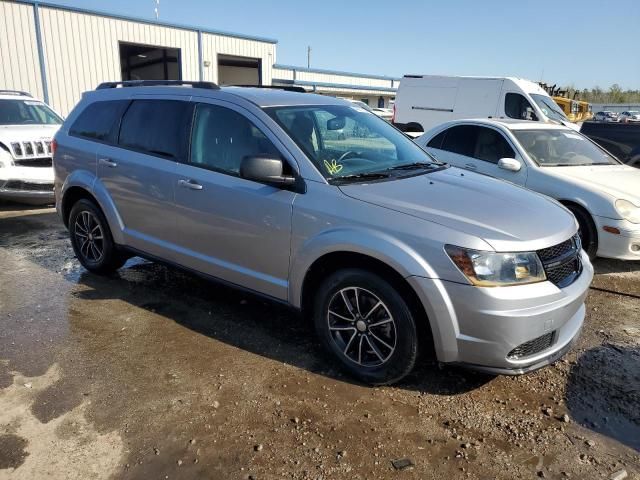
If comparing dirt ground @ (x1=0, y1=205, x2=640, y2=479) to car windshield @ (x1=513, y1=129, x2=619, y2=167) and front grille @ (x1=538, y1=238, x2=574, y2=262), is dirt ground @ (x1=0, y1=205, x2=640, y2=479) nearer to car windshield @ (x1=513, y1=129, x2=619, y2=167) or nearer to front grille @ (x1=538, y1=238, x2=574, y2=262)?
front grille @ (x1=538, y1=238, x2=574, y2=262)

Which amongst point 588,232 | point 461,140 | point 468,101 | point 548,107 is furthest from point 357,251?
point 548,107

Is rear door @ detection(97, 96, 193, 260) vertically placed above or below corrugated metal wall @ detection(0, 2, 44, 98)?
below

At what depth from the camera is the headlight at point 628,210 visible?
535 centimetres

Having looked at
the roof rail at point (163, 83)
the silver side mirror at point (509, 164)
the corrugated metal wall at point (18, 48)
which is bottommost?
the silver side mirror at point (509, 164)

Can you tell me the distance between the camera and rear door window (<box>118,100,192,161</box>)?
4.27 metres

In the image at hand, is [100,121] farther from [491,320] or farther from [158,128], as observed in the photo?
[491,320]

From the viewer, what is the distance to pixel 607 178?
19.5ft

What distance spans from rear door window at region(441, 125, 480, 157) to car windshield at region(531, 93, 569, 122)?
685cm

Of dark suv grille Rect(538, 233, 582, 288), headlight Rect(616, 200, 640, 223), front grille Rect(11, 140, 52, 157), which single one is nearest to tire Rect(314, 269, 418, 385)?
dark suv grille Rect(538, 233, 582, 288)

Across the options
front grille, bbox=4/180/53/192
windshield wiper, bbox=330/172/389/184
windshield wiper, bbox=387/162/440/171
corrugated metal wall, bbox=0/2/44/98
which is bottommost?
front grille, bbox=4/180/53/192

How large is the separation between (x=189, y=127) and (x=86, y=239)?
6.44 feet

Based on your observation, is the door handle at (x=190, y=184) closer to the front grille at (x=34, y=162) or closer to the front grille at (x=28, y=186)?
the front grille at (x=28, y=186)

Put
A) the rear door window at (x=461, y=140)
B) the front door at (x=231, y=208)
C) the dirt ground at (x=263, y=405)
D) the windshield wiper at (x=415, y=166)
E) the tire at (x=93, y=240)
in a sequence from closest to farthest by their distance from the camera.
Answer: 1. the dirt ground at (x=263, y=405)
2. the front door at (x=231, y=208)
3. the windshield wiper at (x=415, y=166)
4. the tire at (x=93, y=240)
5. the rear door window at (x=461, y=140)

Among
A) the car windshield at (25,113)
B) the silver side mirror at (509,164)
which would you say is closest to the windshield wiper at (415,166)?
the silver side mirror at (509,164)
